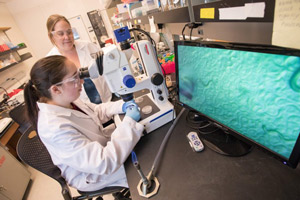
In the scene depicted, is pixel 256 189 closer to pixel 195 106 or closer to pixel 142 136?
pixel 195 106

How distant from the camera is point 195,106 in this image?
752 mm

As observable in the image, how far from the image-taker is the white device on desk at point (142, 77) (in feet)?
2.53

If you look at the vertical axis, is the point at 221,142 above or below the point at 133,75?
below

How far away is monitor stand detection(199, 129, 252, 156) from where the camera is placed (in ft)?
2.07

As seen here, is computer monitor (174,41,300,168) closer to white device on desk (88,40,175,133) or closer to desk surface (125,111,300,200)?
desk surface (125,111,300,200)

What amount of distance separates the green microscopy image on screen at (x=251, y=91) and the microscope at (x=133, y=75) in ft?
0.70

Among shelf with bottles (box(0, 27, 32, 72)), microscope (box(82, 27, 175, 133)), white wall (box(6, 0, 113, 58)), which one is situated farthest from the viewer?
white wall (box(6, 0, 113, 58))

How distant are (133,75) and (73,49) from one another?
1154 mm

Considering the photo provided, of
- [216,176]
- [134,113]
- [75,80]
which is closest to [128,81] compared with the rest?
[134,113]

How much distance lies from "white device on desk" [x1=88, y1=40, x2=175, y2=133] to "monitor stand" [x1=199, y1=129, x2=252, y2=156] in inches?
10.0

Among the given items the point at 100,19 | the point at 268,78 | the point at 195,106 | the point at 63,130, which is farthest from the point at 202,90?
the point at 100,19

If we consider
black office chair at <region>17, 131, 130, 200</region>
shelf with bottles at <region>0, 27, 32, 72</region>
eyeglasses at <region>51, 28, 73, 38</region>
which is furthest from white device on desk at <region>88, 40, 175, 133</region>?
shelf with bottles at <region>0, 27, 32, 72</region>

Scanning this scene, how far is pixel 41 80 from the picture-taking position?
811 mm

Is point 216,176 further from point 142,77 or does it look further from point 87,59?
point 87,59
